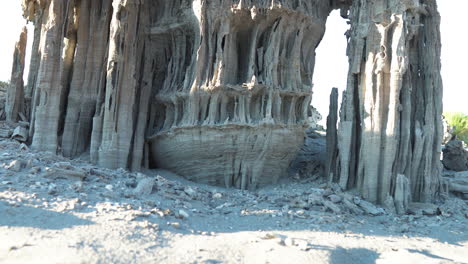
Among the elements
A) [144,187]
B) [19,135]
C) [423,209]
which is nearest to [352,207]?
[423,209]

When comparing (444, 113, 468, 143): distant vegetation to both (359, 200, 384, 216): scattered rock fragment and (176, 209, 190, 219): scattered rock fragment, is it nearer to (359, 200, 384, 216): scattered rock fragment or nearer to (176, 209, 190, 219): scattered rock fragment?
(359, 200, 384, 216): scattered rock fragment

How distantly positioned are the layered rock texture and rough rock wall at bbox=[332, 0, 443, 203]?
38 mm

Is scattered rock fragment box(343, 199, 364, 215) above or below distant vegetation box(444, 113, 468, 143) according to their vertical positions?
below

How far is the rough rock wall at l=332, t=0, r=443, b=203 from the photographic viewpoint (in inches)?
602

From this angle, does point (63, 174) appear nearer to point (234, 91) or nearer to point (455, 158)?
point (234, 91)

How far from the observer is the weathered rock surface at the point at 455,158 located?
67.5 feet

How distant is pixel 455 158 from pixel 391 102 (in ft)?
23.4

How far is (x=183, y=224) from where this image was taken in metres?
10.5

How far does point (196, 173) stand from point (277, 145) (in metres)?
3.01

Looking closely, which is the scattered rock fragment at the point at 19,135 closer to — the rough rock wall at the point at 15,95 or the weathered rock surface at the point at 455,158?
the rough rock wall at the point at 15,95

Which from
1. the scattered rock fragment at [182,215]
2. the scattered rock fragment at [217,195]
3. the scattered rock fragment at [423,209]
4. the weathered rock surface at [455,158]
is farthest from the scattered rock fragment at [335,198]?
the weathered rock surface at [455,158]

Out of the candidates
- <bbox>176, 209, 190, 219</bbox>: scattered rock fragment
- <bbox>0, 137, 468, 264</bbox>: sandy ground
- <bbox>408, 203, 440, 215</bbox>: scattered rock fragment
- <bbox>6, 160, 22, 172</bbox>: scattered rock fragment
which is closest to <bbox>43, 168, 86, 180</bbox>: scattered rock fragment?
<bbox>0, 137, 468, 264</bbox>: sandy ground

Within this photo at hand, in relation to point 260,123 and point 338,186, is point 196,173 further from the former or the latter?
point 338,186

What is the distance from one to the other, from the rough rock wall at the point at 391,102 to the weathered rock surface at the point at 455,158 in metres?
4.63
